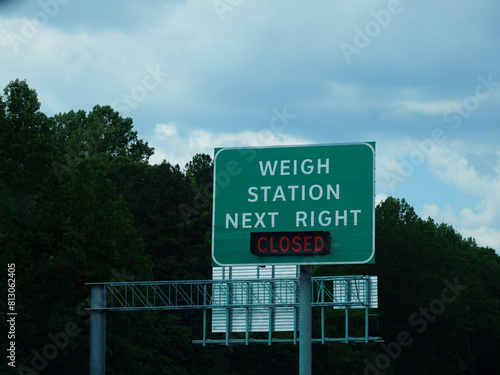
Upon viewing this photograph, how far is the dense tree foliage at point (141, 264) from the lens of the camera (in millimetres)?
42719

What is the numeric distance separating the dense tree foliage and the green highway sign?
22.7 m

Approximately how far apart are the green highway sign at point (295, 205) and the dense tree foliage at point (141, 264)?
74.6 feet

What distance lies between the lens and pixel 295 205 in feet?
63.4

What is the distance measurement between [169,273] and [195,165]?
2117cm

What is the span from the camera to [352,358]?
224 ft

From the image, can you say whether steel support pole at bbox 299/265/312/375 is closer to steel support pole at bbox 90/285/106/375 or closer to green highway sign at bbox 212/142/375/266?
green highway sign at bbox 212/142/375/266

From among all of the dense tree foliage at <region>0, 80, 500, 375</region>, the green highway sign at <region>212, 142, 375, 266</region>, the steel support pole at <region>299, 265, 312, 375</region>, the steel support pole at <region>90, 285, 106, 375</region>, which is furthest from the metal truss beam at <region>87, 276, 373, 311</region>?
the green highway sign at <region>212, 142, 375, 266</region>

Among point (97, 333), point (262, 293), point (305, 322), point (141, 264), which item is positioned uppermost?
point (141, 264)

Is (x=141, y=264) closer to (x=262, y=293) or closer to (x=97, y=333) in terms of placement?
(x=97, y=333)

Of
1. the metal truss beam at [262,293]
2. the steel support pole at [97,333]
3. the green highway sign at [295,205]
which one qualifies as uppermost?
the green highway sign at [295,205]

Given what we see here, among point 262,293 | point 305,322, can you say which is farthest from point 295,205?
point 262,293

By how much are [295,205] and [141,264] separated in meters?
37.5

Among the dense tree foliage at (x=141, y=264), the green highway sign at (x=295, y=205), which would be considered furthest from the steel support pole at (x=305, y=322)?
the dense tree foliage at (x=141, y=264)

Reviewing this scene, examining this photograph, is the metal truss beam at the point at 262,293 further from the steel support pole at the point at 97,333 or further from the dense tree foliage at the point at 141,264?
the dense tree foliage at the point at 141,264
